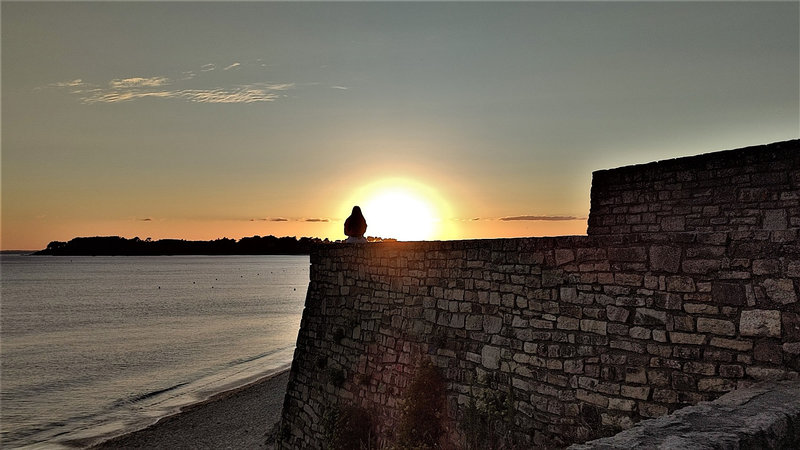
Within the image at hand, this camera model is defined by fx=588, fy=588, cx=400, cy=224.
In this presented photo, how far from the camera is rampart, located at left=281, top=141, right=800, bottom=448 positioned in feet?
19.3

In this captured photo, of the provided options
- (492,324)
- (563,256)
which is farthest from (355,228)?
(563,256)

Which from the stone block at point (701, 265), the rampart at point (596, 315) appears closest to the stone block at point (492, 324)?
the rampart at point (596, 315)

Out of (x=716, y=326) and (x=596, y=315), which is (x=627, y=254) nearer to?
(x=596, y=315)

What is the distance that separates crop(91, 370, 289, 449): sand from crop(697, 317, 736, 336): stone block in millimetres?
16255

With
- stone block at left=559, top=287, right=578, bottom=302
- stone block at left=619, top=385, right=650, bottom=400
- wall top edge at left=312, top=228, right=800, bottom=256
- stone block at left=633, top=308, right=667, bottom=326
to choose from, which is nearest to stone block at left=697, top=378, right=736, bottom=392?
stone block at left=619, top=385, right=650, bottom=400

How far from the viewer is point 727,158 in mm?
7949

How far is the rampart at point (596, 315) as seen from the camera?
5895 millimetres

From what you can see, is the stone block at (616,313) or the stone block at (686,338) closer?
the stone block at (686,338)

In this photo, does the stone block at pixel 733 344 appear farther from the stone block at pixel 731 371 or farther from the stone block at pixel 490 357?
the stone block at pixel 490 357

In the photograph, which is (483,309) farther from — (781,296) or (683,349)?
(781,296)

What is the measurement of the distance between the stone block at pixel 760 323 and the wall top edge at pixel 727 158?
2.64 metres

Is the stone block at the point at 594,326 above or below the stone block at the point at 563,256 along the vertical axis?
below

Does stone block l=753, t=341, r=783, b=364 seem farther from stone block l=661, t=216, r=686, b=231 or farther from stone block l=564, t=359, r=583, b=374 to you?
stone block l=661, t=216, r=686, b=231

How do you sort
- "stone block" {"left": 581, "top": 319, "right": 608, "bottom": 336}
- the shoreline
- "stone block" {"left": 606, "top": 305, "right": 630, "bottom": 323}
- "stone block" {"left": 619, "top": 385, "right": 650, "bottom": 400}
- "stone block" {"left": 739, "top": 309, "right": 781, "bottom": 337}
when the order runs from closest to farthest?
1. "stone block" {"left": 739, "top": 309, "right": 781, "bottom": 337}
2. "stone block" {"left": 619, "top": 385, "right": 650, "bottom": 400}
3. "stone block" {"left": 606, "top": 305, "right": 630, "bottom": 323}
4. "stone block" {"left": 581, "top": 319, "right": 608, "bottom": 336}
5. the shoreline
